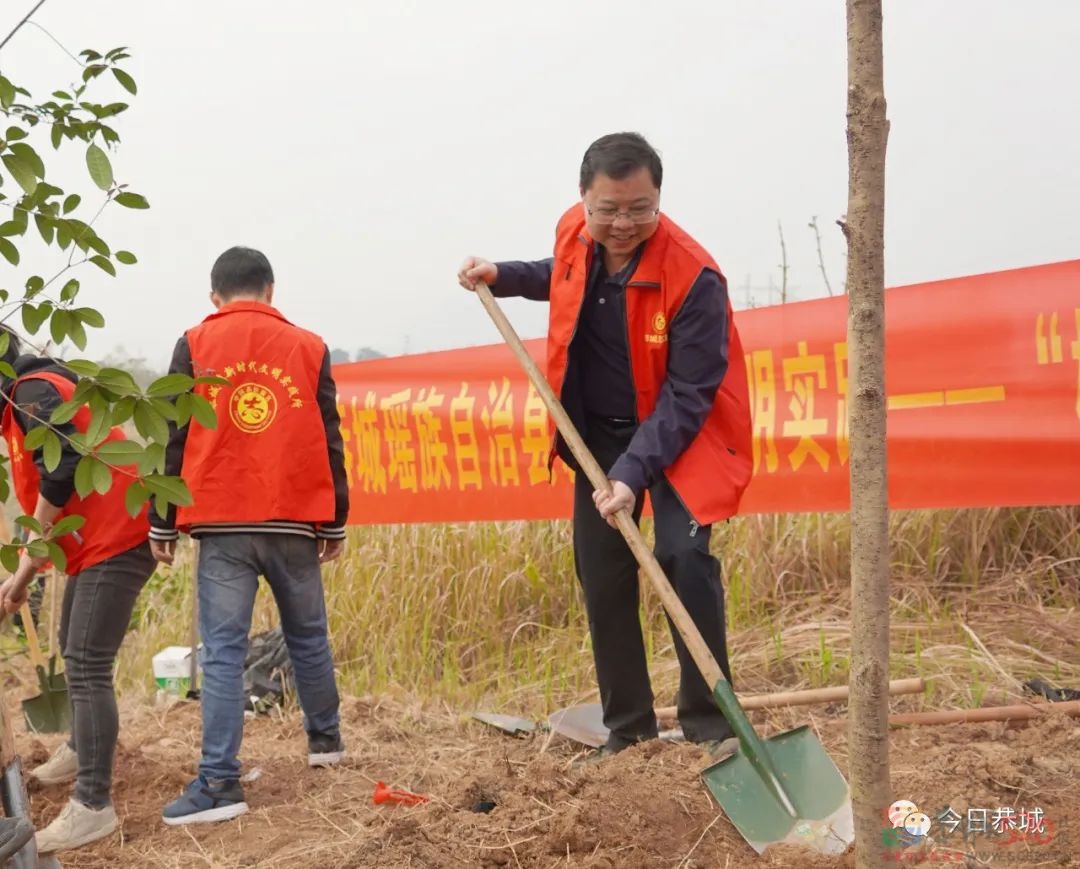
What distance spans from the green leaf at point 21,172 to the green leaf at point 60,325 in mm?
213

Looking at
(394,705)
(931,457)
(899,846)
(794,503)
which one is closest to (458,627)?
(394,705)

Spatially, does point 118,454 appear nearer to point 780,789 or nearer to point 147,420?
point 147,420

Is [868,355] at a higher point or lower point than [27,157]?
lower

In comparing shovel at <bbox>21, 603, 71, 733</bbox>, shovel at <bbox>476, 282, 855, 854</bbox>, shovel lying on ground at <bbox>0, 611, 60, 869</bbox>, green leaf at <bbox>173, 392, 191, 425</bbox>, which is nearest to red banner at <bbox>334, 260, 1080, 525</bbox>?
shovel at <bbox>21, 603, 71, 733</bbox>

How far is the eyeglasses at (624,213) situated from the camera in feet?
10.4

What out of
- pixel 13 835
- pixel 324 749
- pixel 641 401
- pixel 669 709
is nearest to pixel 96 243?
pixel 13 835

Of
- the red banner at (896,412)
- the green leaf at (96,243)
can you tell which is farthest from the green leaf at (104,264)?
the red banner at (896,412)

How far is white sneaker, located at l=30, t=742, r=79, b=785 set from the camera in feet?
12.8

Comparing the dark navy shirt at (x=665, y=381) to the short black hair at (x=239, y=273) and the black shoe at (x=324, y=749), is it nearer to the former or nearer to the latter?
the short black hair at (x=239, y=273)

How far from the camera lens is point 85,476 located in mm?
2027

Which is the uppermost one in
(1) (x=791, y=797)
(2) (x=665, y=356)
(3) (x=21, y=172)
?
(3) (x=21, y=172)

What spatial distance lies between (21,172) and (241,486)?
1.68 m

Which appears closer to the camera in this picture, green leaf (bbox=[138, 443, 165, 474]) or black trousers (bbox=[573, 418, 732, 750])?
green leaf (bbox=[138, 443, 165, 474])

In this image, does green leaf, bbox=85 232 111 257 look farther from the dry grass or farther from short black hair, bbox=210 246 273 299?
the dry grass
